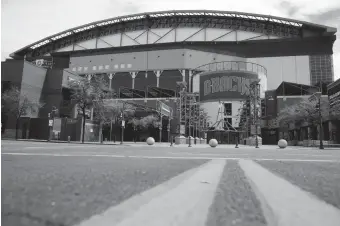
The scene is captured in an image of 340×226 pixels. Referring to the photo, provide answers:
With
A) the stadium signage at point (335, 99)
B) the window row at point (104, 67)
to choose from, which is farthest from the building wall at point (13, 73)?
the stadium signage at point (335, 99)

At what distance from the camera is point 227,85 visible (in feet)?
197

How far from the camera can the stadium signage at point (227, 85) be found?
59403 mm

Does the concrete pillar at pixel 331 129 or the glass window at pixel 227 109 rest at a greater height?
the glass window at pixel 227 109

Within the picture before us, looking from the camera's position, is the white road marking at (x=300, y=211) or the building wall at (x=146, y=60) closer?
the white road marking at (x=300, y=211)

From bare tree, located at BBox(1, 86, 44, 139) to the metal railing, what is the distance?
40.8 metres

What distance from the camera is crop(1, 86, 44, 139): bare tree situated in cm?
3559

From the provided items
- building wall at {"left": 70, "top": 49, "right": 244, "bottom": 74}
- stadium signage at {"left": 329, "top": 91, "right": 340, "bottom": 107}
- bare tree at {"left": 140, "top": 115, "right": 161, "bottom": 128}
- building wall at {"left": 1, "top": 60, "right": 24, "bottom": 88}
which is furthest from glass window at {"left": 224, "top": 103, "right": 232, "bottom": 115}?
building wall at {"left": 1, "top": 60, "right": 24, "bottom": 88}

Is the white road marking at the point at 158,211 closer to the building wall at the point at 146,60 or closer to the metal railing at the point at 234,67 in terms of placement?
the metal railing at the point at 234,67

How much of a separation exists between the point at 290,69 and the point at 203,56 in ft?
72.7

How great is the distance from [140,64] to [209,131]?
27.9 meters

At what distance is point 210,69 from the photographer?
65.8 metres

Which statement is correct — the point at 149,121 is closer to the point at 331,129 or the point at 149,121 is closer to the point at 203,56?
the point at 203,56

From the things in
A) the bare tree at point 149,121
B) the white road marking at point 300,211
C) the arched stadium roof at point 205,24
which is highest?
the arched stadium roof at point 205,24

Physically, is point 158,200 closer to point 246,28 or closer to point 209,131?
point 209,131
